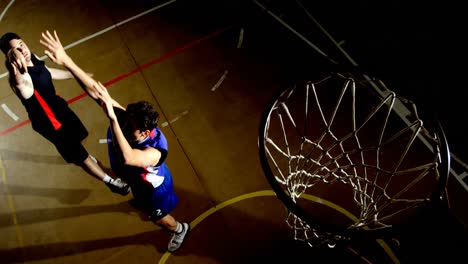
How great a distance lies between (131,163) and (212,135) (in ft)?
6.76

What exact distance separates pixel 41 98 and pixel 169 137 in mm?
1728

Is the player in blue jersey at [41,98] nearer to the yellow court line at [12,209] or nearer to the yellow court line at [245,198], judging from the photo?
the yellow court line at [12,209]

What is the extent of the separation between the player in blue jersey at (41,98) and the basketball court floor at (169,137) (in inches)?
36.4

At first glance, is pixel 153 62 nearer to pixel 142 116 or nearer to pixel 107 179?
pixel 107 179

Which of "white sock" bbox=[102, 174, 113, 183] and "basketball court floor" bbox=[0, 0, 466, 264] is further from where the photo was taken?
"white sock" bbox=[102, 174, 113, 183]

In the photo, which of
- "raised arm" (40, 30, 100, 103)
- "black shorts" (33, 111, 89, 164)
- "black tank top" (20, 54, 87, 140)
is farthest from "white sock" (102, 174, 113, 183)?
"raised arm" (40, 30, 100, 103)

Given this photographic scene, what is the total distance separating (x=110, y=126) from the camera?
Answer: 2604mm

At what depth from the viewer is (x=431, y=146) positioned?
14.3ft

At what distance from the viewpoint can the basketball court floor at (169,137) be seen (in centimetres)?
A: 385

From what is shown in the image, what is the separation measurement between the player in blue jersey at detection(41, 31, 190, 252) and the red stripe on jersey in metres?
0.47

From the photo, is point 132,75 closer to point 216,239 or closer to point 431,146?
point 216,239

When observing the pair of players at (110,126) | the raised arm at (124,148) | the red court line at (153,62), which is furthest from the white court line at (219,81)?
the raised arm at (124,148)

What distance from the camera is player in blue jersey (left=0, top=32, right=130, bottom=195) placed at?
305 centimetres

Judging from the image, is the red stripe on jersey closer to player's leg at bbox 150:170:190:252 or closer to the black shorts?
the black shorts
